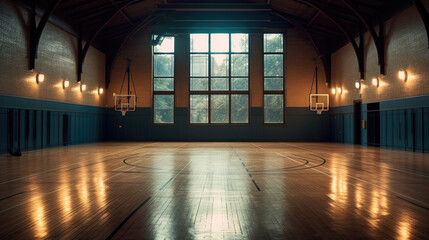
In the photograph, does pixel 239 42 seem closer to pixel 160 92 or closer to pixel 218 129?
pixel 218 129

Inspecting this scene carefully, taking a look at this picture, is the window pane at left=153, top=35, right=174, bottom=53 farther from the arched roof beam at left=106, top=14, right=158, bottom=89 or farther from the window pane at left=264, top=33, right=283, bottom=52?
the window pane at left=264, top=33, right=283, bottom=52

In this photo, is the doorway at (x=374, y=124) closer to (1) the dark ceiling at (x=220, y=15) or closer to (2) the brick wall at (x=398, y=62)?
(2) the brick wall at (x=398, y=62)

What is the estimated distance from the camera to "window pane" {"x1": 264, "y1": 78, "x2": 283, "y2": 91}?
27.8 metres

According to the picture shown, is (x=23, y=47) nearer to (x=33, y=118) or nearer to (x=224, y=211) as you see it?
(x=33, y=118)

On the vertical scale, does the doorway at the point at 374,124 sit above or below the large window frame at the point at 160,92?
below

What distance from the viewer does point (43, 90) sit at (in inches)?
741

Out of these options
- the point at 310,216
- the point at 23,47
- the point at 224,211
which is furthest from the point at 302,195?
the point at 23,47

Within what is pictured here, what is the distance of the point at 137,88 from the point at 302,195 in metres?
23.1

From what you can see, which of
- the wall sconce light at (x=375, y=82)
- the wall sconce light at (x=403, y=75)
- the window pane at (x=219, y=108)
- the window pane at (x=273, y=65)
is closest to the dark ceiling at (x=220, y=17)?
the wall sconce light at (x=375, y=82)

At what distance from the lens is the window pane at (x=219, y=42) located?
2798 cm

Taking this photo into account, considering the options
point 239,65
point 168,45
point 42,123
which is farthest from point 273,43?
point 42,123

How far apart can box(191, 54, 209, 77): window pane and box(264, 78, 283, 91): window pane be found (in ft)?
16.7

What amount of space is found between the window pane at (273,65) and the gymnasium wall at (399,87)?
19.0 ft

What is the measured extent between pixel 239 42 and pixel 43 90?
15777 millimetres
